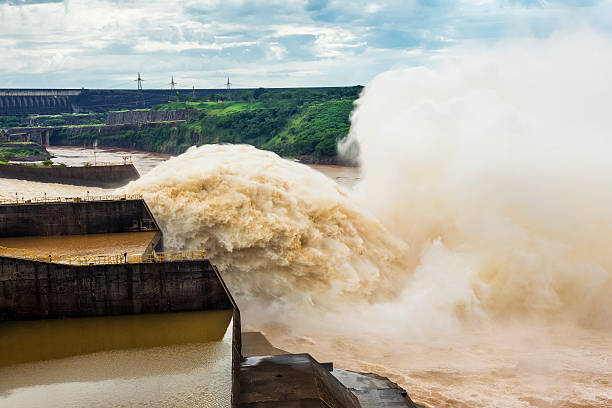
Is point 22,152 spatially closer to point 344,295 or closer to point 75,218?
point 75,218

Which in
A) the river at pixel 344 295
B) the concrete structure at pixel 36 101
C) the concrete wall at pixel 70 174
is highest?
the concrete structure at pixel 36 101

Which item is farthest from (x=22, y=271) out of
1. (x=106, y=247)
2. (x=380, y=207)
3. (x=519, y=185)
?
(x=519, y=185)

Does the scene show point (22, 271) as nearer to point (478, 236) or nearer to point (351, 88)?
point (478, 236)

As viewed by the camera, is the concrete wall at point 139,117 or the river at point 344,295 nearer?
the river at point 344,295

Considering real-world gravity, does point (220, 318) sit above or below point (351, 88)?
below

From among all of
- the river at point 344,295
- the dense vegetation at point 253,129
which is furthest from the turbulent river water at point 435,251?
the dense vegetation at point 253,129

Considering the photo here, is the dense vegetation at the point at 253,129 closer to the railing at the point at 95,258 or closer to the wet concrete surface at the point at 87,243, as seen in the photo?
the wet concrete surface at the point at 87,243
